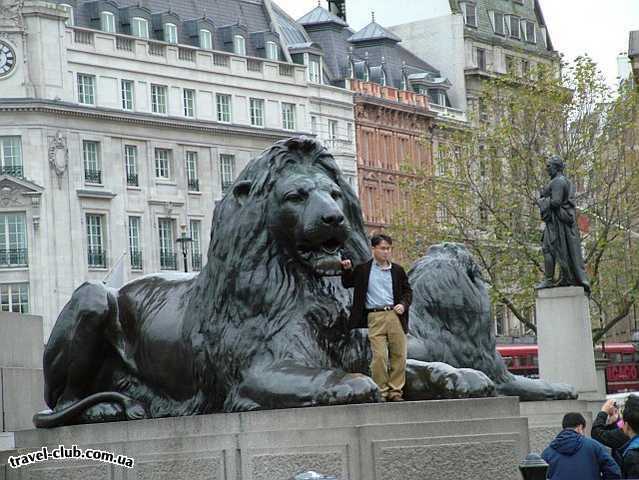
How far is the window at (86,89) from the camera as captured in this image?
79.2 m

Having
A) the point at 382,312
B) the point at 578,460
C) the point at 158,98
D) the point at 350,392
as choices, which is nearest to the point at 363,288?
the point at 382,312

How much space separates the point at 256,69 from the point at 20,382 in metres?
71.6

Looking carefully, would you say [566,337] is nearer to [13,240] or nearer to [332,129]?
[13,240]

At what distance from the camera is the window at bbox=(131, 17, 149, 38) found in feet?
272

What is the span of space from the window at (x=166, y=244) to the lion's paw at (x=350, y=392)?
7027 centimetres

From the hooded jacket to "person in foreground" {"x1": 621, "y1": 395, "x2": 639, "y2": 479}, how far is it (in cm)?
10

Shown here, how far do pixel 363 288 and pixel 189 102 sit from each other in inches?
2896

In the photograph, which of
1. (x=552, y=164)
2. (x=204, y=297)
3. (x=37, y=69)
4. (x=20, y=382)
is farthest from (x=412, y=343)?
(x=37, y=69)

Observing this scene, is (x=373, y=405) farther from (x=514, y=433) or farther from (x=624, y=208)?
(x=624, y=208)

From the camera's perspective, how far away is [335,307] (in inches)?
455

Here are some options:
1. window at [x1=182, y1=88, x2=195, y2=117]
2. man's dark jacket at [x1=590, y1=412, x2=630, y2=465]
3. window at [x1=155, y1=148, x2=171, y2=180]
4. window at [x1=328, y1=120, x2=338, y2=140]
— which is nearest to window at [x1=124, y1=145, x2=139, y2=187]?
window at [x1=155, y1=148, x2=171, y2=180]

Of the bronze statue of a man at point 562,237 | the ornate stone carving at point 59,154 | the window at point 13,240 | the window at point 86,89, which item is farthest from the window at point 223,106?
the bronze statue of a man at point 562,237

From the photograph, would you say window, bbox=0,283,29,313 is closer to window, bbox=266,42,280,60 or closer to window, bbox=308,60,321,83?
window, bbox=266,42,280,60

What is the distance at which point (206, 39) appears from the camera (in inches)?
3410
